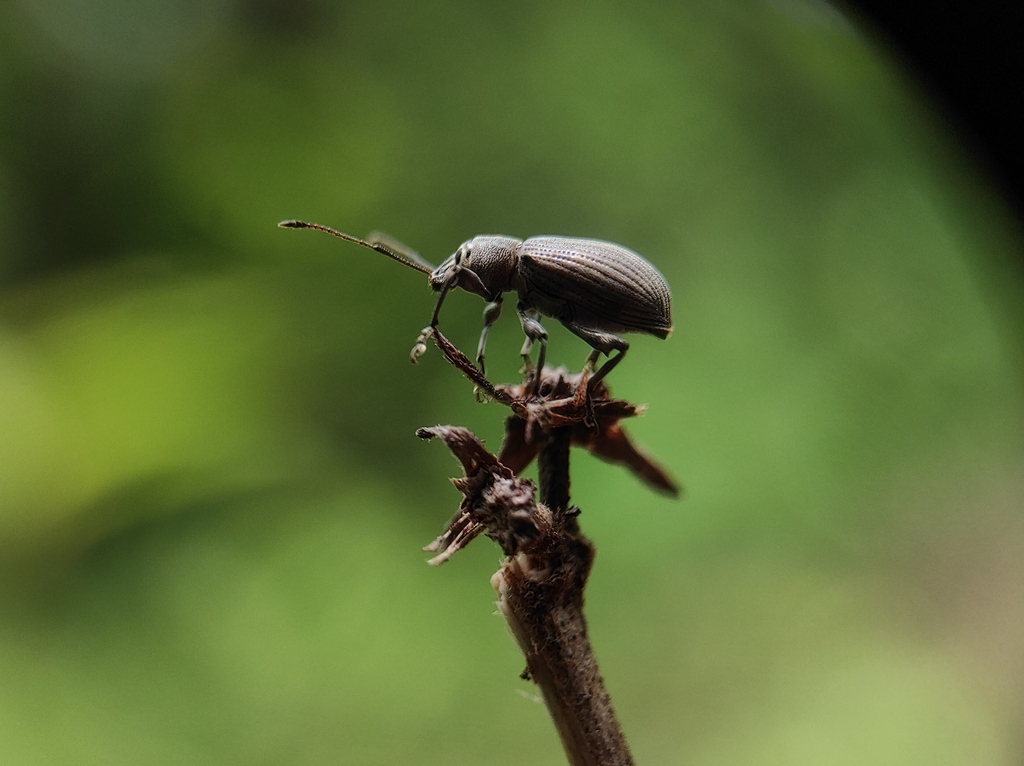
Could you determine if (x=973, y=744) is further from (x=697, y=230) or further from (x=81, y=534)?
(x=81, y=534)

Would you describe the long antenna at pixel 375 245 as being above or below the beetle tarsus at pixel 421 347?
above

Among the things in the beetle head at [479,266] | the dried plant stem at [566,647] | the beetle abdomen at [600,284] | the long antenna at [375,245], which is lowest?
the dried plant stem at [566,647]

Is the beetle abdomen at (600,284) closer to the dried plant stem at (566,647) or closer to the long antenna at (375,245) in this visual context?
the long antenna at (375,245)

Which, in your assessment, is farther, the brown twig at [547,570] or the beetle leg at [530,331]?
the beetle leg at [530,331]

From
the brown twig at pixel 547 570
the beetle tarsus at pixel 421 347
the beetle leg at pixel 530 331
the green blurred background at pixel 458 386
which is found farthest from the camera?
the green blurred background at pixel 458 386

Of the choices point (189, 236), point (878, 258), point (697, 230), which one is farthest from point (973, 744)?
point (189, 236)

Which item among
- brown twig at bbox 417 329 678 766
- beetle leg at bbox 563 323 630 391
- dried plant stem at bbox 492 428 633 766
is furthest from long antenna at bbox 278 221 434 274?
dried plant stem at bbox 492 428 633 766

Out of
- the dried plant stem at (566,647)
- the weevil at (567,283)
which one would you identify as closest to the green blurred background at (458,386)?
the weevil at (567,283)

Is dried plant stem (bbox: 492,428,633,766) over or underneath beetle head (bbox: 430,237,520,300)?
underneath

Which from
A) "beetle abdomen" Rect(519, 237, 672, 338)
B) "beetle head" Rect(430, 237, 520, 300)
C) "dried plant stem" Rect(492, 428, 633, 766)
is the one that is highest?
"beetle head" Rect(430, 237, 520, 300)

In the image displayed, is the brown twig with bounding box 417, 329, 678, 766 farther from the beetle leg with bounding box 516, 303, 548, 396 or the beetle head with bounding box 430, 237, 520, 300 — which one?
the beetle head with bounding box 430, 237, 520, 300
